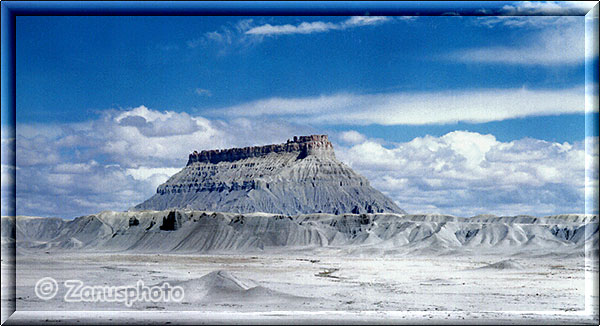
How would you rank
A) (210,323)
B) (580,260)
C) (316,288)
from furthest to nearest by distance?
(580,260) → (316,288) → (210,323)

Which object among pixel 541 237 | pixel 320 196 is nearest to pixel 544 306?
pixel 541 237

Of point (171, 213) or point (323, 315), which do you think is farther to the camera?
point (171, 213)

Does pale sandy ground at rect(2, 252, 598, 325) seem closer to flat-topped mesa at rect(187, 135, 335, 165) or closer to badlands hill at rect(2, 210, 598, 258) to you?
badlands hill at rect(2, 210, 598, 258)

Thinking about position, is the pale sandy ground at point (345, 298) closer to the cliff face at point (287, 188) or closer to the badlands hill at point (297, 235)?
the badlands hill at point (297, 235)

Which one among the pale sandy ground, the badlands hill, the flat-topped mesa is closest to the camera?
the pale sandy ground

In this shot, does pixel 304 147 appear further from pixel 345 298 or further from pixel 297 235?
pixel 345 298

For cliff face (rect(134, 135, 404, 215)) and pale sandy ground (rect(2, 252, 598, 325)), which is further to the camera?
cliff face (rect(134, 135, 404, 215))

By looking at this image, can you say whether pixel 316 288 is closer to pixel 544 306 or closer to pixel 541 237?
pixel 544 306

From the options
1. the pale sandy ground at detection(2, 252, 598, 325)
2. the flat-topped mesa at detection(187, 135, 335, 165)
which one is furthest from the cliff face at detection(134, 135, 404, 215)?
the pale sandy ground at detection(2, 252, 598, 325)
